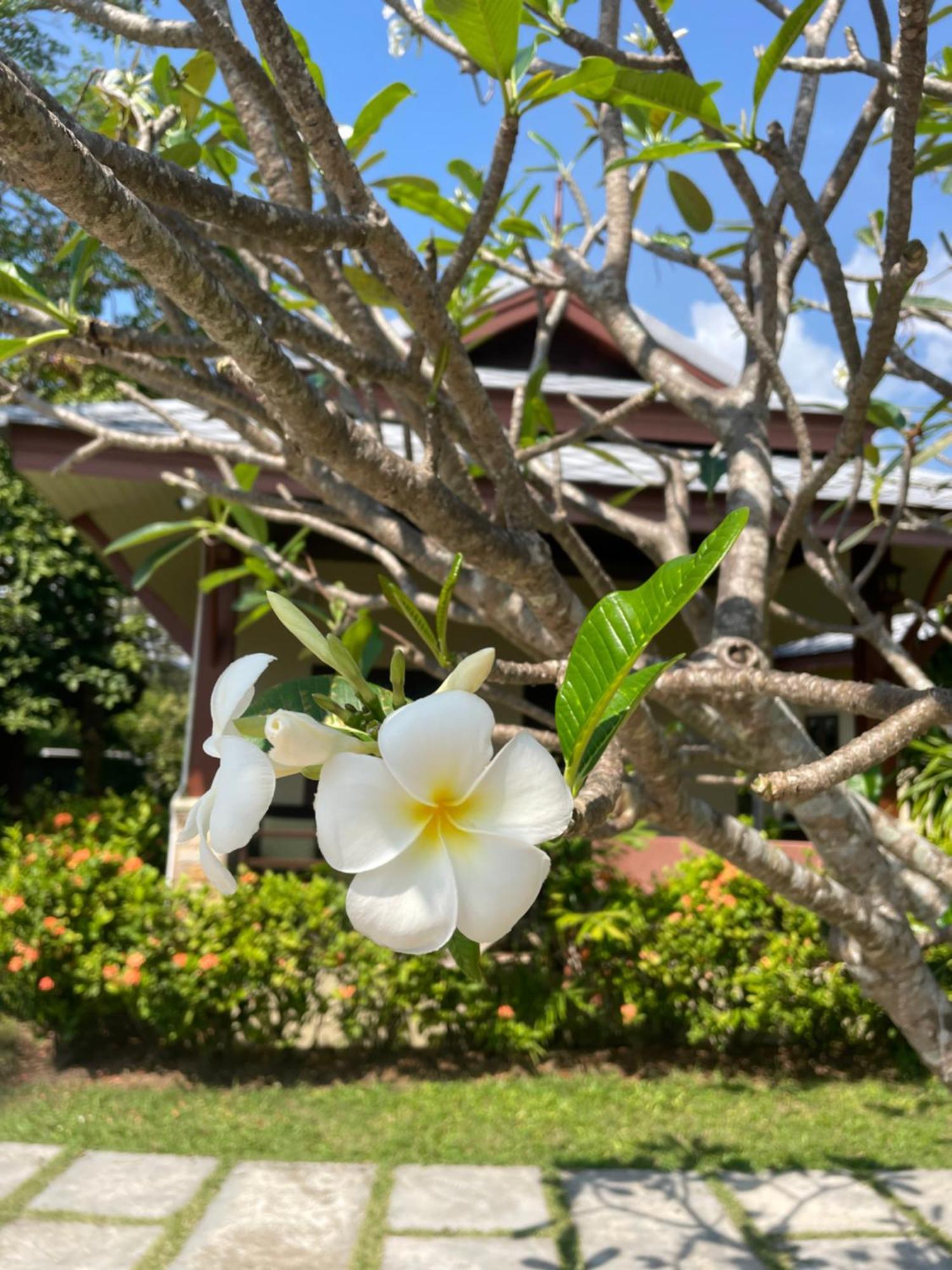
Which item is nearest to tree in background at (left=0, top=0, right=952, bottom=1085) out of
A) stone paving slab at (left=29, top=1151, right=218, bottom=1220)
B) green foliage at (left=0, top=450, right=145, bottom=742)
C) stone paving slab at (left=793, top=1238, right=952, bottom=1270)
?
stone paving slab at (left=793, top=1238, right=952, bottom=1270)

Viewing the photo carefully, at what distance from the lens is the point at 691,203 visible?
8.82ft

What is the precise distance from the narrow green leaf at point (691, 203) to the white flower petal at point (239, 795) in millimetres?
2479

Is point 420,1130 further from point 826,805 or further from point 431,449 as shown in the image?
point 431,449

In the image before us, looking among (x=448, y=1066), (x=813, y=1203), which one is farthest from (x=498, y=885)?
(x=448, y=1066)

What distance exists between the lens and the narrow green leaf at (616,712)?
0.64 meters

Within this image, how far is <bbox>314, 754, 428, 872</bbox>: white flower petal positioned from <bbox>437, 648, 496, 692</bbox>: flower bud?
0.24 ft

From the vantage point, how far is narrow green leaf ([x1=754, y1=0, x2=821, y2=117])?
4.33 ft

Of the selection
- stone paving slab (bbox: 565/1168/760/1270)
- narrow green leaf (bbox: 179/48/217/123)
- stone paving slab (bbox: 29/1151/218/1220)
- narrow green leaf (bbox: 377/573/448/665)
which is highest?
narrow green leaf (bbox: 179/48/217/123)

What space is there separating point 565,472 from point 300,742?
5434 mm

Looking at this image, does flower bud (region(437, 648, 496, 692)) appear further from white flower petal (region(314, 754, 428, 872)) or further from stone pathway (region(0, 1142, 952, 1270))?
stone pathway (region(0, 1142, 952, 1270))

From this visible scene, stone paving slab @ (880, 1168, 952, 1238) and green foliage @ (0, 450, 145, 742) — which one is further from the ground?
green foliage @ (0, 450, 145, 742)

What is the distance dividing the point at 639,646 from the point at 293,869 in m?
6.69

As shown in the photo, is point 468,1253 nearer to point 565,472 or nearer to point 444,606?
point 444,606

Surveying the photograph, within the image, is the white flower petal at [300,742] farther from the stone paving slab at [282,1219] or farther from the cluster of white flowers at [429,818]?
the stone paving slab at [282,1219]
